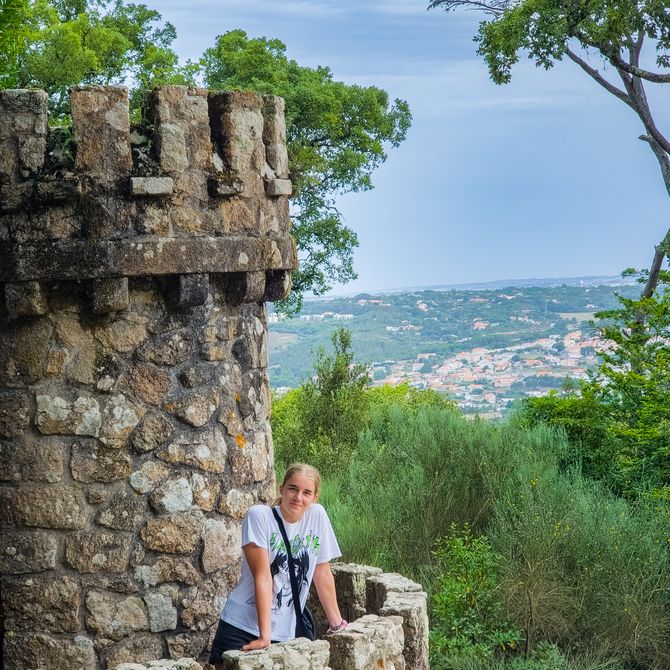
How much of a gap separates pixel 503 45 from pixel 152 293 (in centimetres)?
1245

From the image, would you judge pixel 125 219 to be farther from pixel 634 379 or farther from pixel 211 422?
pixel 634 379

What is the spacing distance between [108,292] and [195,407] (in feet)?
2.67

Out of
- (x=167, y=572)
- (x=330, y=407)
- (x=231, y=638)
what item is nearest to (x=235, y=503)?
(x=167, y=572)

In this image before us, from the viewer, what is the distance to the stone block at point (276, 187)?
6785 mm

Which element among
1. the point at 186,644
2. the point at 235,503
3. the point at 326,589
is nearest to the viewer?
the point at 326,589

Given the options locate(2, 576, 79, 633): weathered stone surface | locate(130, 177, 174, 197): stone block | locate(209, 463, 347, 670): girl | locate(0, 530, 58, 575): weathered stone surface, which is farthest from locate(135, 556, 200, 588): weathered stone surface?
locate(130, 177, 174, 197): stone block

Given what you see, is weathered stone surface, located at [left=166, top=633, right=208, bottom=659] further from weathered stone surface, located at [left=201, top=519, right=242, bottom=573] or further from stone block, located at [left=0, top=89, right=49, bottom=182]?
stone block, located at [left=0, top=89, right=49, bottom=182]

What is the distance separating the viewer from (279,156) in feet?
22.6

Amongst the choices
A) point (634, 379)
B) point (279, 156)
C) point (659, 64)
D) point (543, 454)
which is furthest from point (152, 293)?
point (659, 64)

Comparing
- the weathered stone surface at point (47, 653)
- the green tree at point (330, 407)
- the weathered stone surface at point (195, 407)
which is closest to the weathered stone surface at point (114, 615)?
the weathered stone surface at point (47, 653)

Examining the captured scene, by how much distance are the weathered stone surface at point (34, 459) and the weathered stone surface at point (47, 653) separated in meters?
0.86

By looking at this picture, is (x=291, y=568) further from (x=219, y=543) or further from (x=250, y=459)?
(x=250, y=459)

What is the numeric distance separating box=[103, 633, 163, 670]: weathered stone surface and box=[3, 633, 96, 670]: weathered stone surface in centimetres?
10

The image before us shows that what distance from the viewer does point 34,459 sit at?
6273mm
